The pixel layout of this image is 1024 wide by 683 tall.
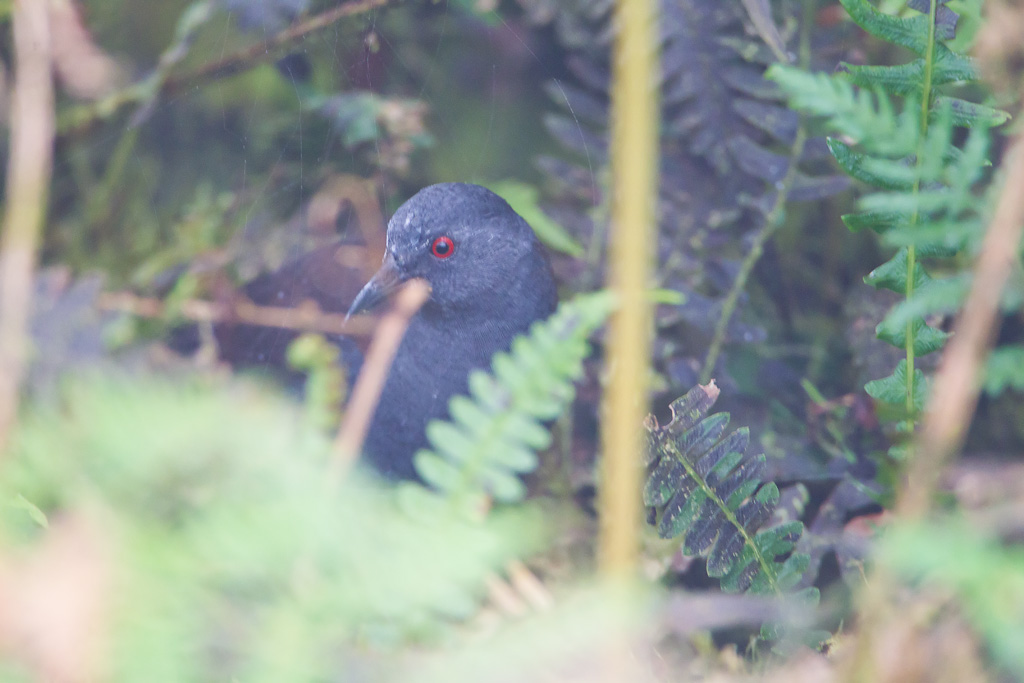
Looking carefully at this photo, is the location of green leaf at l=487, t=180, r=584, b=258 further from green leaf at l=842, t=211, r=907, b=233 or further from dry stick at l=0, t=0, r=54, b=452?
dry stick at l=0, t=0, r=54, b=452

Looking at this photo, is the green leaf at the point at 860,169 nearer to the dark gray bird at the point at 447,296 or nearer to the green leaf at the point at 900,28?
the green leaf at the point at 900,28

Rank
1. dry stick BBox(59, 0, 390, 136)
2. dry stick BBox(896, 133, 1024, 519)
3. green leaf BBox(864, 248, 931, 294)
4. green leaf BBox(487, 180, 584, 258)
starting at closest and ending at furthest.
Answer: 1. dry stick BBox(896, 133, 1024, 519)
2. green leaf BBox(864, 248, 931, 294)
3. dry stick BBox(59, 0, 390, 136)
4. green leaf BBox(487, 180, 584, 258)

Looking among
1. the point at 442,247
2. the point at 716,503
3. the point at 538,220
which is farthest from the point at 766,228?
the point at 716,503

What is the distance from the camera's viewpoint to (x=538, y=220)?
2.69 m

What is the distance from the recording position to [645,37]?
3.57 feet

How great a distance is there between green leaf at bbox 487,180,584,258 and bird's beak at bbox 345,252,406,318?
50cm

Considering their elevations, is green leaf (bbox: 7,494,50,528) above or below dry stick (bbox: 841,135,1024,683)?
above

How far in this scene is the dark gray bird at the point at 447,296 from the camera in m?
2.25

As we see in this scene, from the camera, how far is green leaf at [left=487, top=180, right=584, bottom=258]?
264 centimetres

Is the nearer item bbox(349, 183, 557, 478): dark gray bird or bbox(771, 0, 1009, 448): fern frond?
bbox(771, 0, 1009, 448): fern frond

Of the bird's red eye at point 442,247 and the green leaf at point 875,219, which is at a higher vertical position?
the bird's red eye at point 442,247

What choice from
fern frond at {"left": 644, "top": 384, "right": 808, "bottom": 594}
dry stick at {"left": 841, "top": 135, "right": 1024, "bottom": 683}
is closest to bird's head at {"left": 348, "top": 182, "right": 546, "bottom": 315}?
fern frond at {"left": 644, "top": 384, "right": 808, "bottom": 594}

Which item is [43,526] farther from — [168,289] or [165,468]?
[168,289]

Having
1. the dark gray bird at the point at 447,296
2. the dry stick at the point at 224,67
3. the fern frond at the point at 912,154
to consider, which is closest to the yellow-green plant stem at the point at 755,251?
the dark gray bird at the point at 447,296
